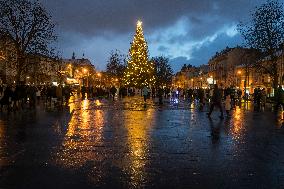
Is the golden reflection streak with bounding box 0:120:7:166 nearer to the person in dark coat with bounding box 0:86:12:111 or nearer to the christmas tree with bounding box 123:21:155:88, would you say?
the person in dark coat with bounding box 0:86:12:111

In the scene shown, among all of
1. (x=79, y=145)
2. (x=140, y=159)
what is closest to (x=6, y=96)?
(x=79, y=145)

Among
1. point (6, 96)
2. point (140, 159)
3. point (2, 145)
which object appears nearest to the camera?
point (140, 159)

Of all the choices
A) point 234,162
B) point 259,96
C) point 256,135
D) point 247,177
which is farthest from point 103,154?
point 259,96

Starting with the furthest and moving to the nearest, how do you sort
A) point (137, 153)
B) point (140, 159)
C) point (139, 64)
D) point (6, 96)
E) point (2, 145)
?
point (139, 64)
point (6, 96)
point (2, 145)
point (137, 153)
point (140, 159)

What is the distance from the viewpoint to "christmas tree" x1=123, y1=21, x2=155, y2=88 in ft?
287

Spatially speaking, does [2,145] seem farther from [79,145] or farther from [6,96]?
[6,96]

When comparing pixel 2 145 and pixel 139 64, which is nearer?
pixel 2 145

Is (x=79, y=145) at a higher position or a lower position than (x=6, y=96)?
lower

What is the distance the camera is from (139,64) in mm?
87625

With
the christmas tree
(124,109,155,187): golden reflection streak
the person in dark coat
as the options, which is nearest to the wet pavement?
(124,109,155,187): golden reflection streak

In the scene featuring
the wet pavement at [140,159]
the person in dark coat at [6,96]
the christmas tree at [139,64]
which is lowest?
the wet pavement at [140,159]

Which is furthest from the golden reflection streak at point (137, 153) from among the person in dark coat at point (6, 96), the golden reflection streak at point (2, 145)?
the person in dark coat at point (6, 96)

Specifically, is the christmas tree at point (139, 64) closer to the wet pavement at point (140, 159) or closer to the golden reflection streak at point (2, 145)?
the golden reflection streak at point (2, 145)

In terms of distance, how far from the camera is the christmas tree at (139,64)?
287 ft
